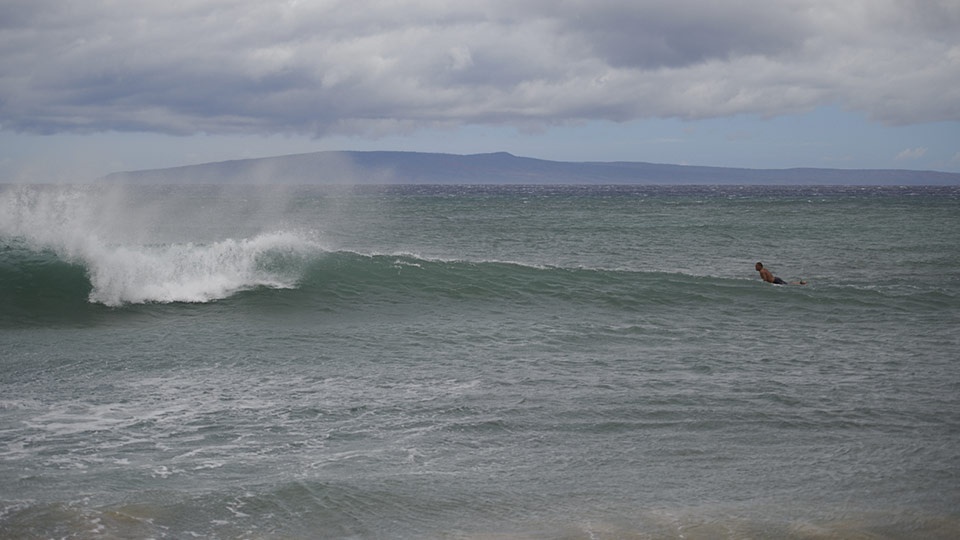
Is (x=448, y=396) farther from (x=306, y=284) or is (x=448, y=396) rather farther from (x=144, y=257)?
(x=144, y=257)

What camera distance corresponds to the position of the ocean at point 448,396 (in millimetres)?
7070

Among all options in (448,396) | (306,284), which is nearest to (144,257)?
(306,284)

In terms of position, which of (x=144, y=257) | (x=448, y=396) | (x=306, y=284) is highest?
(x=144, y=257)

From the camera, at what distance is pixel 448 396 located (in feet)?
34.6

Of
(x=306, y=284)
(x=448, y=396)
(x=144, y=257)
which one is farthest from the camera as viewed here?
(x=306, y=284)

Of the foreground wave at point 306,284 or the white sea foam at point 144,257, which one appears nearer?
the foreground wave at point 306,284

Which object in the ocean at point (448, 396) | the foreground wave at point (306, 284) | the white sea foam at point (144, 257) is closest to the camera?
the ocean at point (448, 396)

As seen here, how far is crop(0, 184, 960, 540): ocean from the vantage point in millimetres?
7070

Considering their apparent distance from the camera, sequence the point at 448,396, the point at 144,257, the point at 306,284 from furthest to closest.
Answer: the point at 306,284, the point at 144,257, the point at 448,396

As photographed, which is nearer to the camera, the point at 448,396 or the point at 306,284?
the point at 448,396

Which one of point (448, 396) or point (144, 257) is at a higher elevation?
point (144, 257)

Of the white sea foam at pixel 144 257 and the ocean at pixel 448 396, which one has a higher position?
the white sea foam at pixel 144 257

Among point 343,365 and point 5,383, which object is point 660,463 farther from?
point 5,383

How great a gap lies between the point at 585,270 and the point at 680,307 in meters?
4.40
